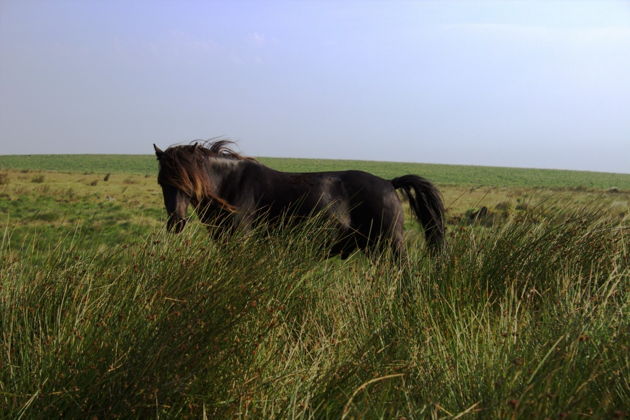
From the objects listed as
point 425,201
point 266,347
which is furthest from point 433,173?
point 266,347

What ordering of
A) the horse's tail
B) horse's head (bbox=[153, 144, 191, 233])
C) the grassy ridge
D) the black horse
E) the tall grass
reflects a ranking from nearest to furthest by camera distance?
the tall grass → horse's head (bbox=[153, 144, 191, 233]) → the black horse → the horse's tail → the grassy ridge

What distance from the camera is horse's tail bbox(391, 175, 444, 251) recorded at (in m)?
6.39

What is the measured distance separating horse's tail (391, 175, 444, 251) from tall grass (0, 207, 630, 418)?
7.47 feet

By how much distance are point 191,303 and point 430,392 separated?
1.17 meters

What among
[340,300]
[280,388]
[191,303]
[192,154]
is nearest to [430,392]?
[280,388]

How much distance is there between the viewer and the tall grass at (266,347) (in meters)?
2.38

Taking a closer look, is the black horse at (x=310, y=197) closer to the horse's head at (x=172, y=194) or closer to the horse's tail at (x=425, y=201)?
the horse's tail at (x=425, y=201)

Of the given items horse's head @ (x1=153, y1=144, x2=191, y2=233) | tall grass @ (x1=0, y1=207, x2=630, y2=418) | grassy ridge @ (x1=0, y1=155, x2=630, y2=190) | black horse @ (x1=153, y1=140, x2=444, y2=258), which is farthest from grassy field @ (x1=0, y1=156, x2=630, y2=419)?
grassy ridge @ (x1=0, y1=155, x2=630, y2=190)

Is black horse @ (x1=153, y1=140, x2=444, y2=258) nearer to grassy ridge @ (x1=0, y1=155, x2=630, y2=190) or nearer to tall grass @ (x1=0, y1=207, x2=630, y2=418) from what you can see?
tall grass @ (x1=0, y1=207, x2=630, y2=418)

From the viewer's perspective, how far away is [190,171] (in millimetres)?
5641

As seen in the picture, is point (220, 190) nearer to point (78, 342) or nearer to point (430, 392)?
point (78, 342)

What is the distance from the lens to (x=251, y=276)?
3.25m

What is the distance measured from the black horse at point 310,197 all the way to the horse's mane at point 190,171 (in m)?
0.01

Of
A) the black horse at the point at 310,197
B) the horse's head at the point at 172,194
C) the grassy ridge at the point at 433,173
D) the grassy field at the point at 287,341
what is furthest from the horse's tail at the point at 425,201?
the grassy ridge at the point at 433,173
